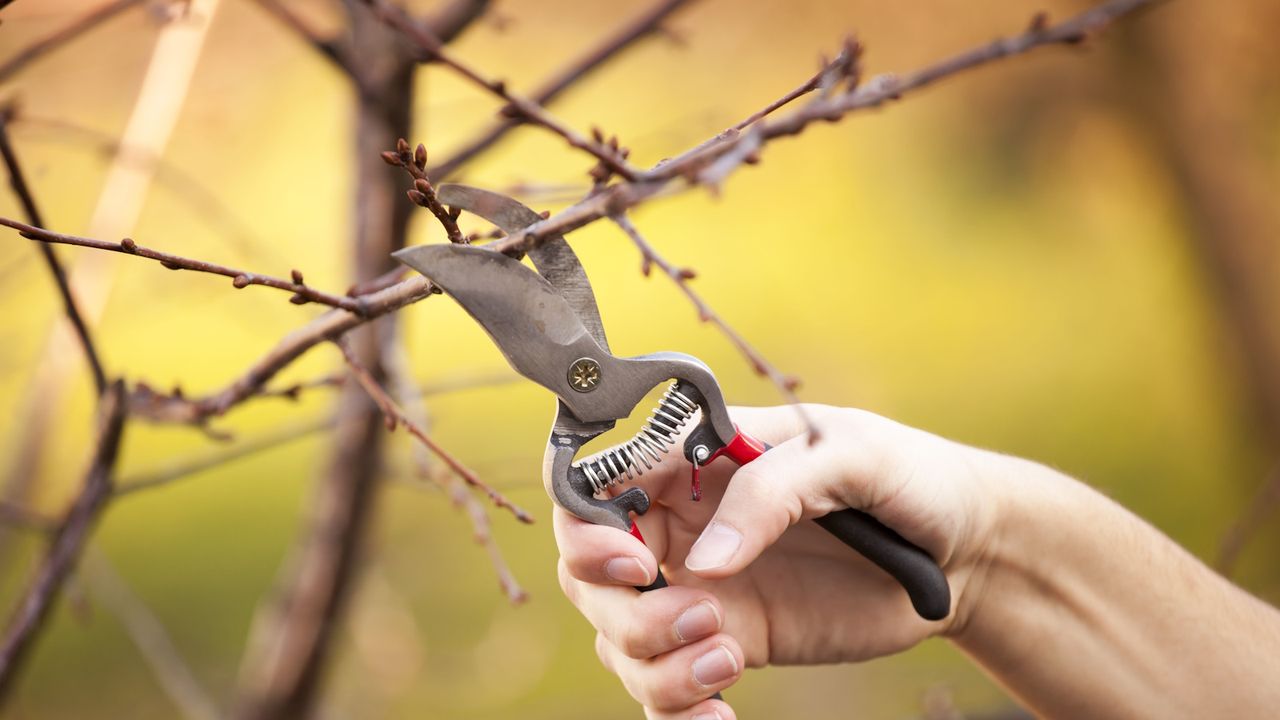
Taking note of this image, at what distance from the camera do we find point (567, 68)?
1.44 m

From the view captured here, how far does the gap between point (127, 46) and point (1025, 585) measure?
2040 millimetres

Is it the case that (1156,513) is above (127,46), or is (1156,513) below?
below

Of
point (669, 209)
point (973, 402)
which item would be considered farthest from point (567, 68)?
point (973, 402)

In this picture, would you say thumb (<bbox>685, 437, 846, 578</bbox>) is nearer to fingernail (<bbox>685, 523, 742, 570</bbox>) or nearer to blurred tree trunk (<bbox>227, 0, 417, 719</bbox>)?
fingernail (<bbox>685, 523, 742, 570</bbox>)

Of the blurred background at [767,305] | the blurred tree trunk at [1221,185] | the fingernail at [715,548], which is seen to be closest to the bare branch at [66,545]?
the fingernail at [715,548]

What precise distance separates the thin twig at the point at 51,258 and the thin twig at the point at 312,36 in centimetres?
37

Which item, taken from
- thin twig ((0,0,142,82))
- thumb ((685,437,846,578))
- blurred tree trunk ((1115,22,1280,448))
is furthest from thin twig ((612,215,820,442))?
blurred tree trunk ((1115,22,1280,448))

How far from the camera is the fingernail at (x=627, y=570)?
1.03 meters

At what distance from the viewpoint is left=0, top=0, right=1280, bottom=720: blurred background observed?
3303 mm

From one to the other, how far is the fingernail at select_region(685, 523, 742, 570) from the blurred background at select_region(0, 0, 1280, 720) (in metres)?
1.77

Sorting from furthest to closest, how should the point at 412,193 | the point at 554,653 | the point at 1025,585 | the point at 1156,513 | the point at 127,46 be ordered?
the point at 1156,513 → the point at 554,653 → the point at 127,46 → the point at 1025,585 → the point at 412,193

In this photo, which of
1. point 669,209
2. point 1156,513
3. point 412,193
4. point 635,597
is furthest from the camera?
point 669,209

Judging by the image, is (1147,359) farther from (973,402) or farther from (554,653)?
(554,653)

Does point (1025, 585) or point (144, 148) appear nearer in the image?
point (1025, 585)
